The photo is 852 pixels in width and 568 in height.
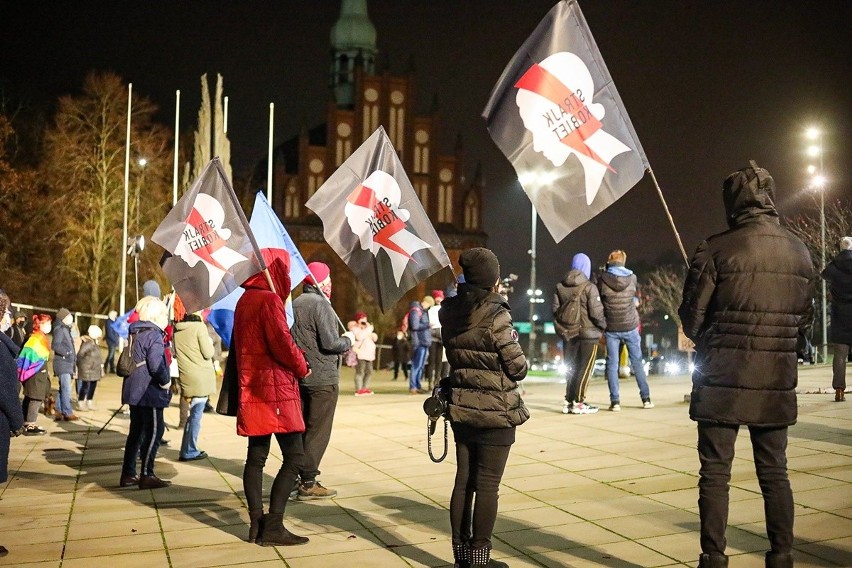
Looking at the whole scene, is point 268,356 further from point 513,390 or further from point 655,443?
point 655,443

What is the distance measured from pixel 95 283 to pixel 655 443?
35943 millimetres

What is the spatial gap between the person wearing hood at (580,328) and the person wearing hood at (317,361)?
15.1 ft

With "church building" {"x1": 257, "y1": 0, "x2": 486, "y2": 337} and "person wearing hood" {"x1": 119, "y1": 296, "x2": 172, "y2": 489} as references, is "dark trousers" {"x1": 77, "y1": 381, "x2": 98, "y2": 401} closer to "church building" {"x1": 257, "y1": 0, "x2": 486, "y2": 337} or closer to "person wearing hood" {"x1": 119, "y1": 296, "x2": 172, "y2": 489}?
"person wearing hood" {"x1": 119, "y1": 296, "x2": 172, "y2": 489}

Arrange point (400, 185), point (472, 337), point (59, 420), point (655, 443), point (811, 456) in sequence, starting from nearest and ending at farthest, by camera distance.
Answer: point (472, 337) < point (811, 456) < point (400, 185) < point (655, 443) < point (59, 420)

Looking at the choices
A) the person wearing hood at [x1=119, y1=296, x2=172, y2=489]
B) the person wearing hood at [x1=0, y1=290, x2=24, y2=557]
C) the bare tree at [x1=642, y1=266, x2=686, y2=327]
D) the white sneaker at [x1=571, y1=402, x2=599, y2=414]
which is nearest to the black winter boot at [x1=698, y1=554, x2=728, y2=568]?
the person wearing hood at [x1=0, y1=290, x2=24, y2=557]

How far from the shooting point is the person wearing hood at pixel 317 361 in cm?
727

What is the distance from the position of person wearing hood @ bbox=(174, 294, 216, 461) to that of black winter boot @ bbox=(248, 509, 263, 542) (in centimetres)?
347

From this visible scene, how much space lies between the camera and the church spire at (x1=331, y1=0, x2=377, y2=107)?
86.2 meters

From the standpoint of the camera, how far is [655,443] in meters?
9.03

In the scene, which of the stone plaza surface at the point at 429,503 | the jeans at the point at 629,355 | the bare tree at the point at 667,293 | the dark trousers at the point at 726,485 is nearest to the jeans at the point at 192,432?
the stone plaza surface at the point at 429,503

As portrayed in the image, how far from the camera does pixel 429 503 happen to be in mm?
7141

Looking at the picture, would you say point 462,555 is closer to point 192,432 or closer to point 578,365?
point 192,432

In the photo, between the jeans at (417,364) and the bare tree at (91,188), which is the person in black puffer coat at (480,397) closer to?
the jeans at (417,364)

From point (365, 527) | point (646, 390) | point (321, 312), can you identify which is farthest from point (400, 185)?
point (646, 390)
